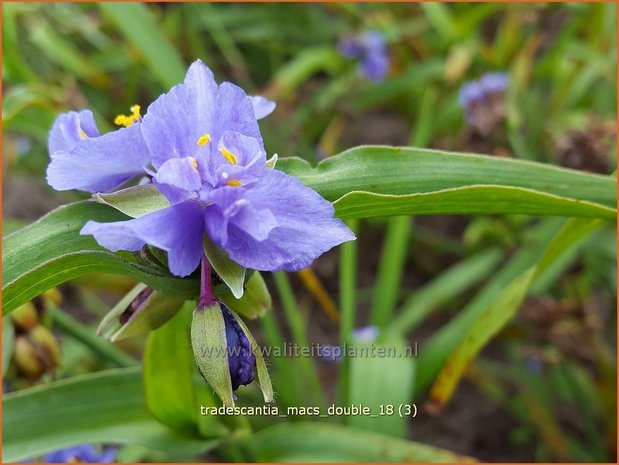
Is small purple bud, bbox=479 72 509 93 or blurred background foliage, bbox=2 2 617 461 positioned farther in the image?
small purple bud, bbox=479 72 509 93

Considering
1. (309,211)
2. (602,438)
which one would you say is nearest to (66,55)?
(309,211)

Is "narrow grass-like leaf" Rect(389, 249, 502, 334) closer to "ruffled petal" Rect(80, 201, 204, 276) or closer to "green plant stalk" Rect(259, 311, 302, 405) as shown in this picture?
"green plant stalk" Rect(259, 311, 302, 405)

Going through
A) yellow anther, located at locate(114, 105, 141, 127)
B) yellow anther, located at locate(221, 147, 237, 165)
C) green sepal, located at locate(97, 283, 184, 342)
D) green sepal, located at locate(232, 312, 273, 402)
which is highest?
yellow anther, located at locate(114, 105, 141, 127)

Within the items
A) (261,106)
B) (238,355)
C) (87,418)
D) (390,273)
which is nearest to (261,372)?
(238,355)

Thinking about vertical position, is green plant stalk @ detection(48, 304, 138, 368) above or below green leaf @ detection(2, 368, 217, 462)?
above

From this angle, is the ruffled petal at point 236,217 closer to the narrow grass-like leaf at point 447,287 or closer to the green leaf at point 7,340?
the green leaf at point 7,340

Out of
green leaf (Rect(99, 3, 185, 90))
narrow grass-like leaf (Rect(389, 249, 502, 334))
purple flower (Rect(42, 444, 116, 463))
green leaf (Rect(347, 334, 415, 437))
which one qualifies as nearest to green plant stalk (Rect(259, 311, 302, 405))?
green leaf (Rect(347, 334, 415, 437))

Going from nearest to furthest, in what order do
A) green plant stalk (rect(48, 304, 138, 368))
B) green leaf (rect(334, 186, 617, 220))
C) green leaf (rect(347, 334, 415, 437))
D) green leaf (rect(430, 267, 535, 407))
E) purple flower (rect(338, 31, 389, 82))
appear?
green leaf (rect(334, 186, 617, 220))
green leaf (rect(430, 267, 535, 407))
green plant stalk (rect(48, 304, 138, 368))
green leaf (rect(347, 334, 415, 437))
purple flower (rect(338, 31, 389, 82))

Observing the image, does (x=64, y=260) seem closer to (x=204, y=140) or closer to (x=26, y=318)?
(x=204, y=140)

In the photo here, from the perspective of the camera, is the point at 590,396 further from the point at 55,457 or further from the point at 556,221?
the point at 55,457
